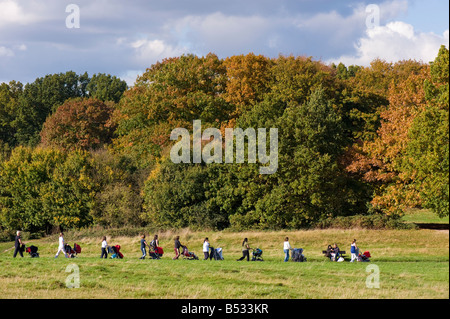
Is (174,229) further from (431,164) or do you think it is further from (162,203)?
(431,164)

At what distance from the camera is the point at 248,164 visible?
184 feet

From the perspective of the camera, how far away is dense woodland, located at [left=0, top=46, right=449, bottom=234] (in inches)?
2082

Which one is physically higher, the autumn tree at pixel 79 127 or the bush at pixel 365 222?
the autumn tree at pixel 79 127

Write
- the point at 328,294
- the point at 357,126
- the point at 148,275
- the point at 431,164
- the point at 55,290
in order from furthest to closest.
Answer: the point at 357,126 → the point at 431,164 → the point at 148,275 → the point at 55,290 → the point at 328,294

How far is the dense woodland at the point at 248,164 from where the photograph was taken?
5288 centimetres

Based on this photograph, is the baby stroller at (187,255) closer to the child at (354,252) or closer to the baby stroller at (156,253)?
the baby stroller at (156,253)

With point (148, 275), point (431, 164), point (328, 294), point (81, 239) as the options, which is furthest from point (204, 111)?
point (328, 294)

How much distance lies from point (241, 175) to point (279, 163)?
3970mm

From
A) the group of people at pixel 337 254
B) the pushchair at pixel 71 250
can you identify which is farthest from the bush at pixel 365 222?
the pushchair at pixel 71 250

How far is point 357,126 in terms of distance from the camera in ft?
212

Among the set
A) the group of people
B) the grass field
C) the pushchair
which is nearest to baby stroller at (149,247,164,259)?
the grass field

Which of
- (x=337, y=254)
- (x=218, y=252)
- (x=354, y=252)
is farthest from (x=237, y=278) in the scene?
(x=337, y=254)

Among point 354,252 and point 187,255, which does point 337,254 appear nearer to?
point 354,252

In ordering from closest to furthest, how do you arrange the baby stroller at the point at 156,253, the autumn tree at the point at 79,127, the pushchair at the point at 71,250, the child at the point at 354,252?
the child at the point at 354,252, the baby stroller at the point at 156,253, the pushchair at the point at 71,250, the autumn tree at the point at 79,127
